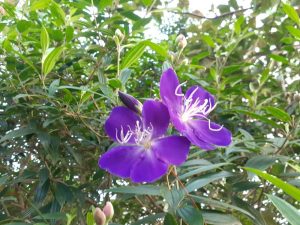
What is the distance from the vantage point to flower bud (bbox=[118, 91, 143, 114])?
2.93 feet

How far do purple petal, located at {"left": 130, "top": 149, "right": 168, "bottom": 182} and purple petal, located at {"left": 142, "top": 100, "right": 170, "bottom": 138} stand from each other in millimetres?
57

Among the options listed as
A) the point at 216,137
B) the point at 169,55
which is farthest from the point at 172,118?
the point at 169,55

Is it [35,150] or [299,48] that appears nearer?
[35,150]

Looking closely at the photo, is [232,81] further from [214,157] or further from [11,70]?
[11,70]

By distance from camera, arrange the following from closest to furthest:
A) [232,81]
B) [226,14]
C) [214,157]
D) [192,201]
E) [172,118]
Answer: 1. [172,118]
2. [192,201]
3. [214,157]
4. [232,81]
5. [226,14]

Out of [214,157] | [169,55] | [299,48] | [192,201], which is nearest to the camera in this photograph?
[192,201]

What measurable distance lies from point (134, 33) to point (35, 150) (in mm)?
558

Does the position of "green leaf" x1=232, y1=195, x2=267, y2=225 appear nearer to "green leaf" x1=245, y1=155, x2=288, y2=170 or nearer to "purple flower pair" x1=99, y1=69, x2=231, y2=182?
"green leaf" x1=245, y1=155, x2=288, y2=170

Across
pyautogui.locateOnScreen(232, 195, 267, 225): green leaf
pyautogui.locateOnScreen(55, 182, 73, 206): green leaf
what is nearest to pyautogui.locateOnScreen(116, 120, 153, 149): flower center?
pyautogui.locateOnScreen(232, 195, 267, 225): green leaf

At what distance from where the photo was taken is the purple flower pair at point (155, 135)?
852 mm

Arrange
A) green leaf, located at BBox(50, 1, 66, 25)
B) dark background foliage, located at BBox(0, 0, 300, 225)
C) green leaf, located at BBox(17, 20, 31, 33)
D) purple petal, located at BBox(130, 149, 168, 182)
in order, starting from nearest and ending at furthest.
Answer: purple petal, located at BBox(130, 149, 168, 182), dark background foliage, located at BBox(0, 0, 300, 225), green leaf, located at BBox(17, 20, 31, 33), green leaf, located at BBox(50, 1, 66, 25)

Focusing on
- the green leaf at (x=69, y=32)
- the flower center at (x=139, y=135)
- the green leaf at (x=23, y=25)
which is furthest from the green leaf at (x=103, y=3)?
the flower center at (x=139, y=135)

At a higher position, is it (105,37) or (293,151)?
(105,37)

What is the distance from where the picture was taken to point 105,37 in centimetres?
160
